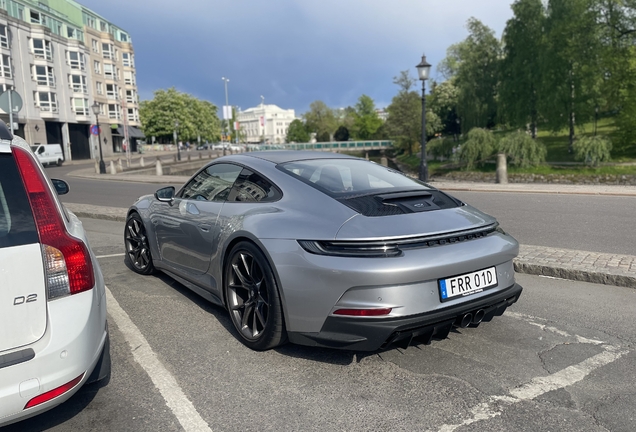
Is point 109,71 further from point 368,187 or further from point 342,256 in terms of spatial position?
point 342,256

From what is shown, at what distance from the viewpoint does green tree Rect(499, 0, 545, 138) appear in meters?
37.2

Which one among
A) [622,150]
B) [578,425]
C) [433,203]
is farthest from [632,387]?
[622,150]

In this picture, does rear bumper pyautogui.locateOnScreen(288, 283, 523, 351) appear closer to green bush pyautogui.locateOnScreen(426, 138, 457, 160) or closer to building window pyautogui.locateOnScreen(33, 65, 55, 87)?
green bush pyautogui.locateOnScreen(426, 138, 457, 160)

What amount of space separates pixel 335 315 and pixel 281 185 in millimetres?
1186

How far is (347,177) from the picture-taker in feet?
13.2

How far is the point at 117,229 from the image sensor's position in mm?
9914

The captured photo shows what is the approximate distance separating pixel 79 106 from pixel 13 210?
65911mm

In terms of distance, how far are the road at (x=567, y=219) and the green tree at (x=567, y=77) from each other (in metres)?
17.8

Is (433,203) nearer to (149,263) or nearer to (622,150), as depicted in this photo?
(149,263)

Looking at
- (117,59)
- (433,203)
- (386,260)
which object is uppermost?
(117,59)

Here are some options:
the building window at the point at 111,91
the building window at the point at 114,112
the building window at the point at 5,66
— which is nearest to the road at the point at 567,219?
the building window at the point at 5,66

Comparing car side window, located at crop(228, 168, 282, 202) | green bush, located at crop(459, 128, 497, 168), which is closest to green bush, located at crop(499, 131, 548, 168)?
green bush, located at crop(459, 128, 497, 168)

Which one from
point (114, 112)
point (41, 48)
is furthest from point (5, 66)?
point (114, 112)

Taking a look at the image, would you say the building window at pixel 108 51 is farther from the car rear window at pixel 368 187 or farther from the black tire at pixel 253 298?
the black tire at pixel 253 298
